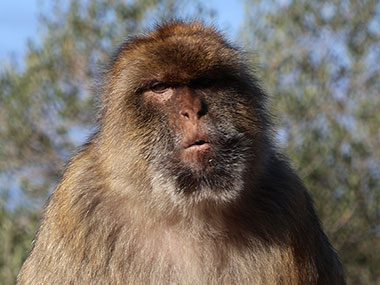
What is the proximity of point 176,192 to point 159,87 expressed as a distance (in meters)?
0.53

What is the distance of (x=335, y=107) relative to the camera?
1062cm

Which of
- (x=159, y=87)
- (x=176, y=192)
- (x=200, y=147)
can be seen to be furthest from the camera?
(x=159, y=87)

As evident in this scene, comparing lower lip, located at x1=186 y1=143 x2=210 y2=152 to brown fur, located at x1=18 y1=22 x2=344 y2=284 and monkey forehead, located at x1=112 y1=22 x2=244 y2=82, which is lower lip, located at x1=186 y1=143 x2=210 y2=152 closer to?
brown fur, located at x1=18 y1=22 x2=344 y2=284

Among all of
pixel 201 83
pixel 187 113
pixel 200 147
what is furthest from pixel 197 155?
pixel 201 83

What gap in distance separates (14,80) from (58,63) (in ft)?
1.82

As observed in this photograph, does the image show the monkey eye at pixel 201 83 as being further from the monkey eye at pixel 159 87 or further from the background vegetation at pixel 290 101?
the background vegetation at pixel 290 101

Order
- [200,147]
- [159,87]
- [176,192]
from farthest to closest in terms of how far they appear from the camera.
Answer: [159,87] < [176,192] < [200,147]

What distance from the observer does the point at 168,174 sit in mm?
4133

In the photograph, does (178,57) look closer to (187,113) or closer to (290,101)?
(187,113)

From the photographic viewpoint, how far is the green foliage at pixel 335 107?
10344 millimetres

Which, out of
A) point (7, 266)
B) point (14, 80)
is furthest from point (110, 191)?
point (14, 80)

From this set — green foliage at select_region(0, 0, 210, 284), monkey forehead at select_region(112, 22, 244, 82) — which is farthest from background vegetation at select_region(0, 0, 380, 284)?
monkey forehead at select_region(112, 22, 244, 82)

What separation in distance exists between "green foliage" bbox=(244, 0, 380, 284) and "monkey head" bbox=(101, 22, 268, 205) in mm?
5803

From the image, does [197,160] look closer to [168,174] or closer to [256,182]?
[168,174]
